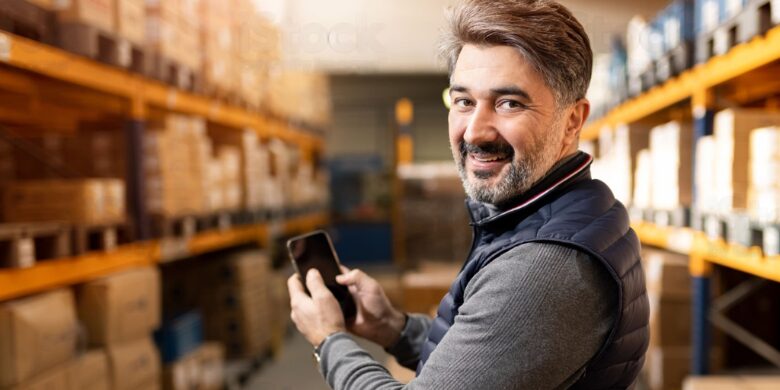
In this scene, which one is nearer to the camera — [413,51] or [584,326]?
[584,326]

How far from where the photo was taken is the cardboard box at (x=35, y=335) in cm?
215

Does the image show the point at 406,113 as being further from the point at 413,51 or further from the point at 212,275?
the point at 212,275

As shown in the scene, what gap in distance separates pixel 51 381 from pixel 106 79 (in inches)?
51.6

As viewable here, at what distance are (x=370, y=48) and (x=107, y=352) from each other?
23.5 feet

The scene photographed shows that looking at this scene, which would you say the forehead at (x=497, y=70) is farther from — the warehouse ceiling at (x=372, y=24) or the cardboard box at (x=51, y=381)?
the warehouse ceiling at (x=372, y=24)

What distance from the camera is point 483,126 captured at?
1312 mm

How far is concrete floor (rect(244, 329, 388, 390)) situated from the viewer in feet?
16.5

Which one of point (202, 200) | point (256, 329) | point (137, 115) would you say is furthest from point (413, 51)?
point (137, 115)

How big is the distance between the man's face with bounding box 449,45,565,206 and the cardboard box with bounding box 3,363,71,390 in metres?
1.83

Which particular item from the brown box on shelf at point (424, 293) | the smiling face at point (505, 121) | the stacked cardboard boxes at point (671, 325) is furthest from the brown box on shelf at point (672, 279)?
the smiling face at point (505, 121)

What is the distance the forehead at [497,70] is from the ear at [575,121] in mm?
138

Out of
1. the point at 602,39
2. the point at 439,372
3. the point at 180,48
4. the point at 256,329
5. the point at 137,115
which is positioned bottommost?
the point at 256,329

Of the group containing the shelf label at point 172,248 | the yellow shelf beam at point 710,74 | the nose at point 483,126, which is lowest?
the shelf label at point 172,248

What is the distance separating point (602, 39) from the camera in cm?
721
